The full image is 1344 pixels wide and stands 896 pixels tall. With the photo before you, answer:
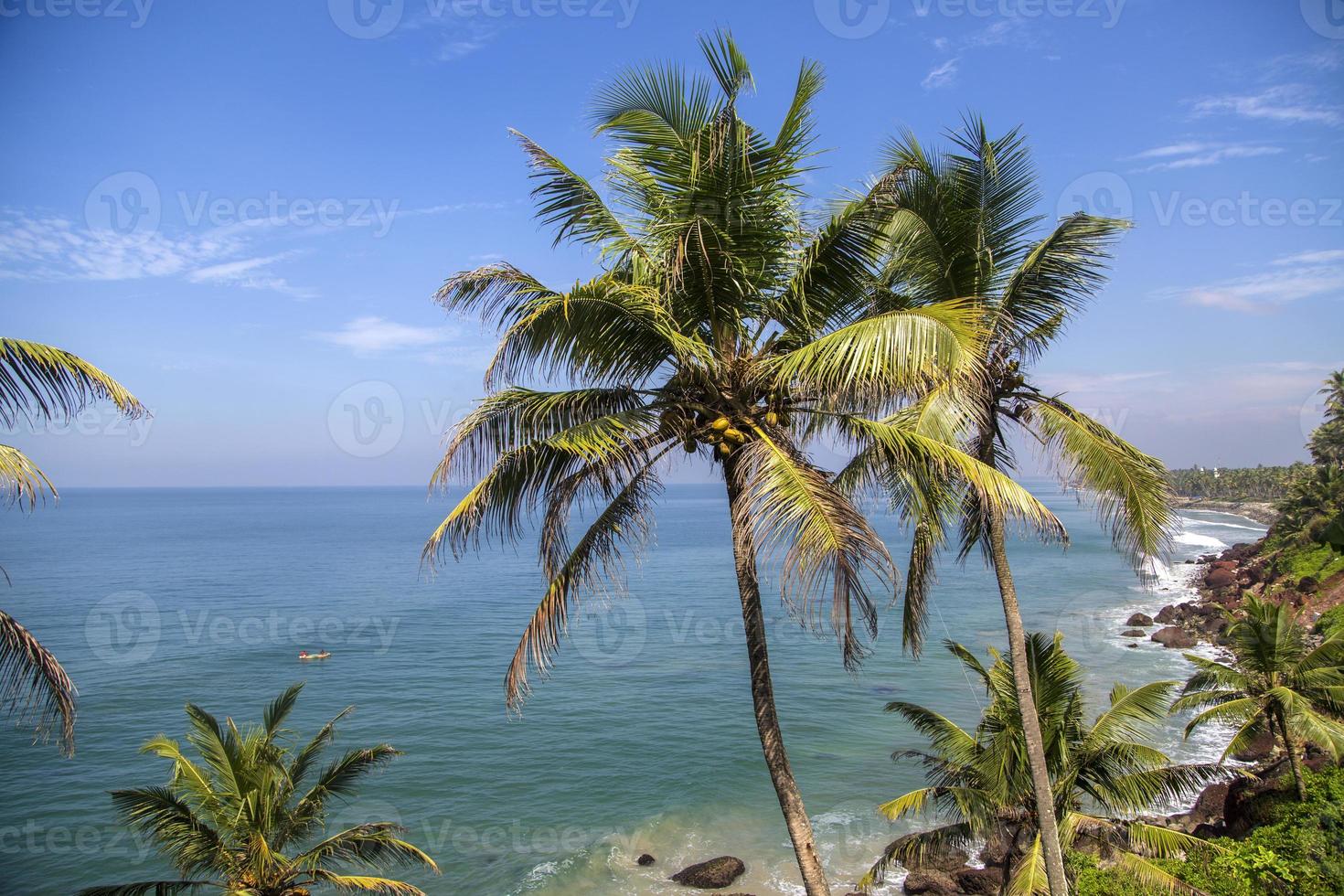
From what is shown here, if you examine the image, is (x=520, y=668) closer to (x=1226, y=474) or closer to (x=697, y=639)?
(x=697, y=639)

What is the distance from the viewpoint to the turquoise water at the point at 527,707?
80.3 feet

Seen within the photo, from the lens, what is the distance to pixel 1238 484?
6462 inches

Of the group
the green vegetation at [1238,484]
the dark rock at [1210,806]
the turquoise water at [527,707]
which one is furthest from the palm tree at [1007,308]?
the green vegetation at [1238,484]

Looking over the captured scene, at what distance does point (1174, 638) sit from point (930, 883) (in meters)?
35.9

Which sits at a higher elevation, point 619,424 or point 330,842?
point 619,424

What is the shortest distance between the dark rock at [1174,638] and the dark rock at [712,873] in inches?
1453

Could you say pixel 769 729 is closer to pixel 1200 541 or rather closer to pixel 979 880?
pixel 979 880

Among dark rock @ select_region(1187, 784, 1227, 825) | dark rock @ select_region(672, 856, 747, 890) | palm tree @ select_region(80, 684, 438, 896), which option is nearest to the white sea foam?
dark rock @ select_region(1187, 784, 1227, 825)

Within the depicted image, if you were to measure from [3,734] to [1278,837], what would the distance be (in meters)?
45.6

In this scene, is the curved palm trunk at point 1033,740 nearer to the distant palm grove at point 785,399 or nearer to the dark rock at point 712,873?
the distant palm grove at point 785,399

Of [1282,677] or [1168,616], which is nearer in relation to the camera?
[1282,677]

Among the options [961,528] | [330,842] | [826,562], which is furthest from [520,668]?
[330,842]

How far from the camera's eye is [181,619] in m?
57.4

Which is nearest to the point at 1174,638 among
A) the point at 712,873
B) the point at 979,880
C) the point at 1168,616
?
the point at 1168,616
